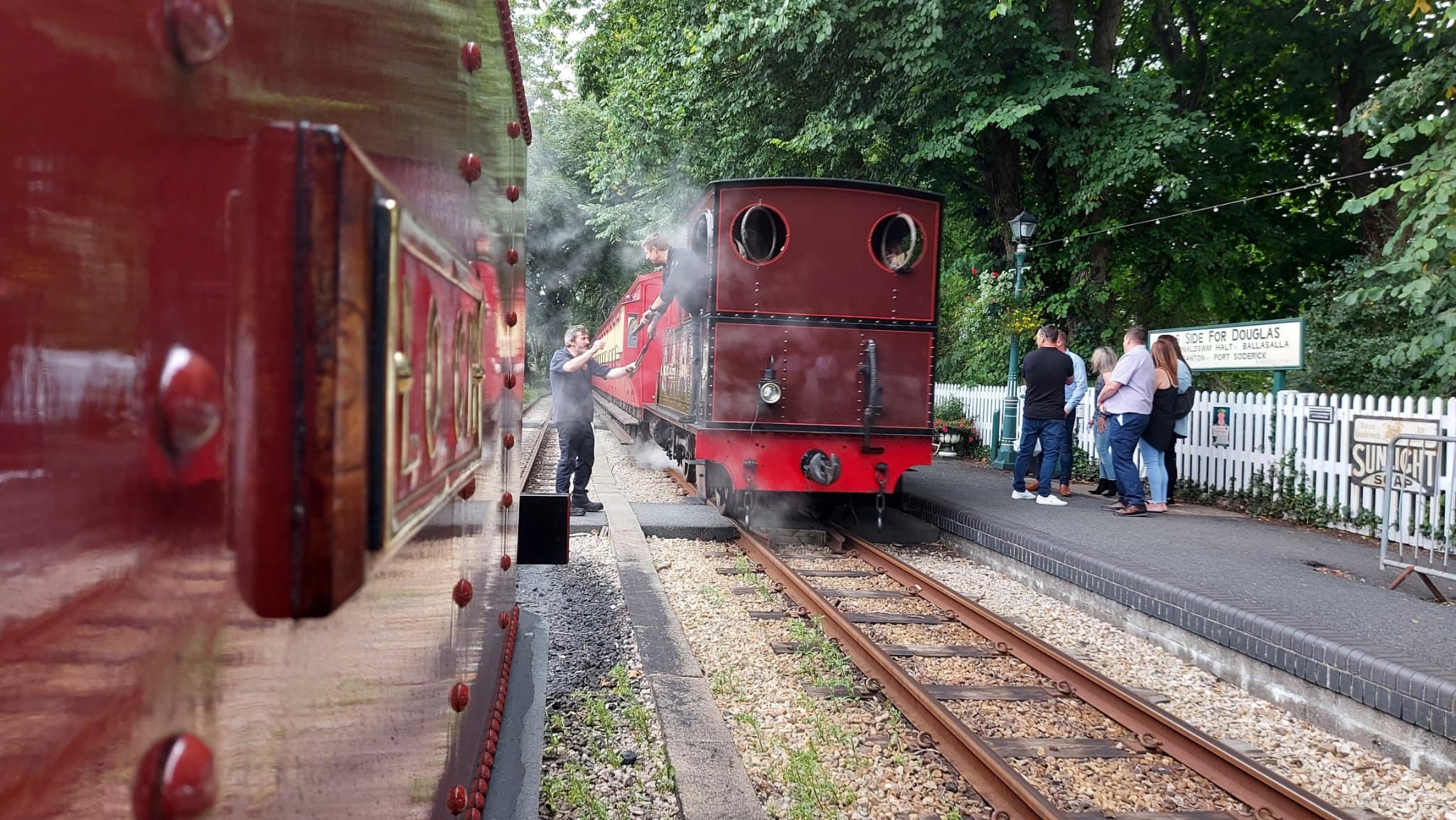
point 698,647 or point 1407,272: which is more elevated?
point 1407,272

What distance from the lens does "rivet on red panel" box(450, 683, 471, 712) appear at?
65.6 inches

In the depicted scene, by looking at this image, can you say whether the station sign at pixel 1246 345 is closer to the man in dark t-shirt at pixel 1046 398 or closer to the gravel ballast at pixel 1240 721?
the man in dark t-shirt at pixel 1046 398

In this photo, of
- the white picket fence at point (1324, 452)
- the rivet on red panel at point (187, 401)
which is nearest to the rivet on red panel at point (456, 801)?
the rivet on red panel at point (187, 401)

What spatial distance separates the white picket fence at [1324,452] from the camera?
24.6 ft

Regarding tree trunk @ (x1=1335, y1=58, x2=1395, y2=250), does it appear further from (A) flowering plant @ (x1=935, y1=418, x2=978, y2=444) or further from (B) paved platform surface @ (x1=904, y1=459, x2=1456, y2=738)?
(B) paved platform surface @ (x1=904, y1=459, x2=1456, y2=738)

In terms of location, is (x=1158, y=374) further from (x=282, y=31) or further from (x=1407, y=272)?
(x=282, y=31)

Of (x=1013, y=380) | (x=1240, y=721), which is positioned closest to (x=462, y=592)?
(x=1240, y=721)

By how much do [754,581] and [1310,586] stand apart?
11.8 ft

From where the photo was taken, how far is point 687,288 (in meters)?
8.44

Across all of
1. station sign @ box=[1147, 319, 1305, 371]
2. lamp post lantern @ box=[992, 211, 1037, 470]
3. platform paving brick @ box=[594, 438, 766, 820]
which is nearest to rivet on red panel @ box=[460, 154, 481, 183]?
platform paving brick @ box=[594, 438, 766, 820]

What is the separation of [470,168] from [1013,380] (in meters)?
11.8

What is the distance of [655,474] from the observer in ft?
40.9

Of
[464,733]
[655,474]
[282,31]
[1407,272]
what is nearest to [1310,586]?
[1407,272]

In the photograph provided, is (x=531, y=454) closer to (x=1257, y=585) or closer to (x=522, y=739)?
(x=1257, y=585)
